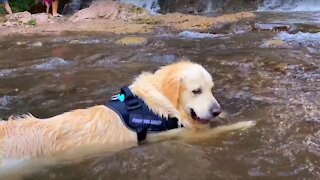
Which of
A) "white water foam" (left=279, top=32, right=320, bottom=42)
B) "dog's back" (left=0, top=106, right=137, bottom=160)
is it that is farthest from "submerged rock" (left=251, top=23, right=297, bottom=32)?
"dog's back" (left=0, top=106, right=137, bottom=160)

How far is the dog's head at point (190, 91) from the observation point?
4.35m

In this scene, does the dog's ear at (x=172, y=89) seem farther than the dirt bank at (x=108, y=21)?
No

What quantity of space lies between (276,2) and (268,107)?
1529 cm

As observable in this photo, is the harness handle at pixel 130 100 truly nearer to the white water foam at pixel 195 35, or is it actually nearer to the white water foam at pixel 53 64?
the white water foam at pixel 53 64

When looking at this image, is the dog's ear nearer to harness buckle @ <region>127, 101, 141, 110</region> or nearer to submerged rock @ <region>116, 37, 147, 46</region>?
harness buckle @ <region>127, 101, 141, 110</region>

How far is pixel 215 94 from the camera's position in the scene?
19.3 ft

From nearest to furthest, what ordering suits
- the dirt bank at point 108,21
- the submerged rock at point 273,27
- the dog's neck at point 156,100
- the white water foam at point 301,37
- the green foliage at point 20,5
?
the dog's neck at point 156,100 → the white water foam at point 301,37 → the submerged rock at point 273,27 → the dirt bank at point 108,21 → the green foliage at point 20,5

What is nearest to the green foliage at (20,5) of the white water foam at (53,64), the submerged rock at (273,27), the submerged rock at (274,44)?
the submerged rock at (273,27)

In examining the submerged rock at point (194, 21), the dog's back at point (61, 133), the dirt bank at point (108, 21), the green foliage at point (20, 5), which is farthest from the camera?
the green foliage at point (20, 5)

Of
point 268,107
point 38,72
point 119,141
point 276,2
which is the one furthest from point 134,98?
point 276,2

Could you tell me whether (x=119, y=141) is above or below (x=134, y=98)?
below

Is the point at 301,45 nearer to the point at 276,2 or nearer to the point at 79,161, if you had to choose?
the point at 79,161

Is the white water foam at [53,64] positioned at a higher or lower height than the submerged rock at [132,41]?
lower

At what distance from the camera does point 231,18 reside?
1485cm
